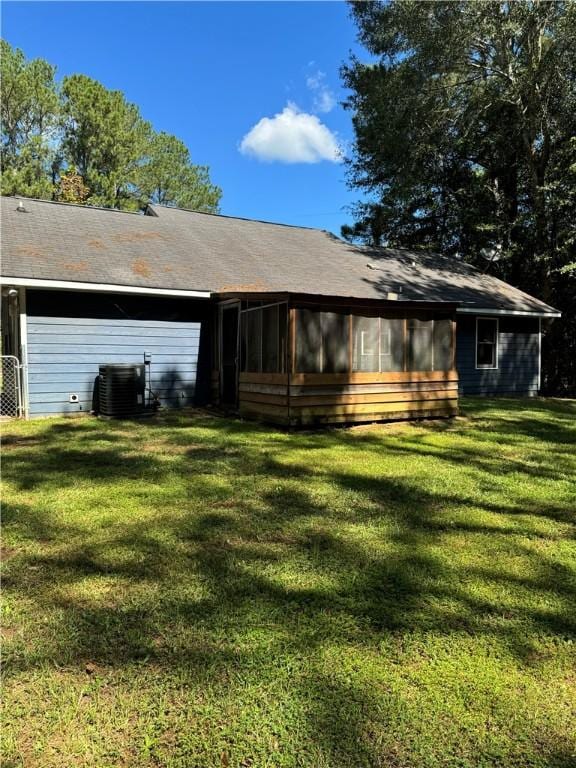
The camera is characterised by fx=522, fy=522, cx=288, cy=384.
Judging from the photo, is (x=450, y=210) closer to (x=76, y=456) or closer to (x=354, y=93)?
(x=354, y=93)

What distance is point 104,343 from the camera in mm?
9406

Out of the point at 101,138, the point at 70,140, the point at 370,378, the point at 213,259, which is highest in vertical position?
the point at 101,138

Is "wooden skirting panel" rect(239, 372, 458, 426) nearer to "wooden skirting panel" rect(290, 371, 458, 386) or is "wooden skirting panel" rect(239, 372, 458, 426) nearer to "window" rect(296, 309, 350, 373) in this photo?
"wooden skirting panel" rect(290, 371, 458, 386)

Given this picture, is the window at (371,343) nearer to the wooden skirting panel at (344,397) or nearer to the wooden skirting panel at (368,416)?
the wooden skirting panel at (344,397)

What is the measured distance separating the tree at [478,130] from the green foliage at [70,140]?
38.6ft

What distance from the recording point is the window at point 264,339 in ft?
26.7

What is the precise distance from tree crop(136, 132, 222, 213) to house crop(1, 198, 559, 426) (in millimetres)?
17182

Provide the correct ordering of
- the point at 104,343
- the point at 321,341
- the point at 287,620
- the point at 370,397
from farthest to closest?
the point at 104,343
the point at 370,397
the point at 321,341
the point at 287,620

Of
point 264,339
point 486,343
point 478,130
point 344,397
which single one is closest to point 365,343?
point 344,397

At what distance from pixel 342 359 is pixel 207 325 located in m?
3.43

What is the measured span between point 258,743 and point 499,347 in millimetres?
14113

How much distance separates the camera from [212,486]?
15.7 feet

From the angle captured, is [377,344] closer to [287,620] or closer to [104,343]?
[104,343]

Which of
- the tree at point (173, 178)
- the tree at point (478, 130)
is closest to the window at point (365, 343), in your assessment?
the tree at point (478, 130)
